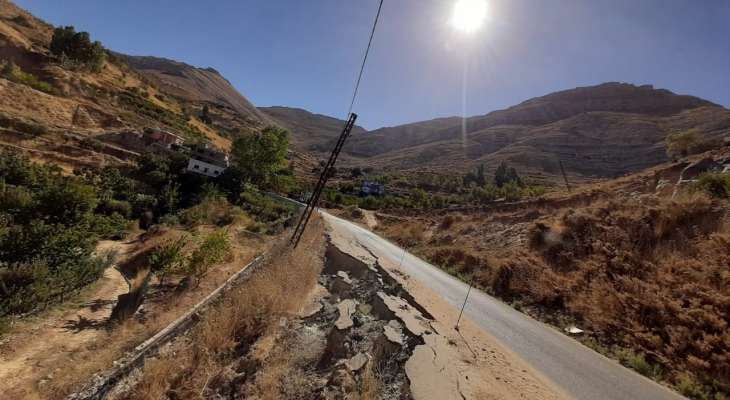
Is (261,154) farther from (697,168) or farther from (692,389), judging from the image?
(692,389)

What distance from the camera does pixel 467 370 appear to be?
509 centimetres

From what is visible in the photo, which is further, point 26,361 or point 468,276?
point 468,276

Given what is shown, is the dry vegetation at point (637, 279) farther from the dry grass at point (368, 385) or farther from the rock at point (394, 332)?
the dry grass at point (368, 385)

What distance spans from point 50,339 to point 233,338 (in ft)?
16.9

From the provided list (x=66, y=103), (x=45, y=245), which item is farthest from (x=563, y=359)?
(x=66, y=103)

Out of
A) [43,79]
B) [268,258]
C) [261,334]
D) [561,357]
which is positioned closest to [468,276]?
[561,357]

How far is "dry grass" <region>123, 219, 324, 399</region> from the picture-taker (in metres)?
5.00

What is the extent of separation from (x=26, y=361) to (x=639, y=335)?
572 inches

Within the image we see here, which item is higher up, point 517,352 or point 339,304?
point 517,352

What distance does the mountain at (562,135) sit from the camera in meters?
81.6

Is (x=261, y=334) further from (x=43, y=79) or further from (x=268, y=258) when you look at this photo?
(x=43, y=79)

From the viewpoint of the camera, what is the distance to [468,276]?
49.1ft

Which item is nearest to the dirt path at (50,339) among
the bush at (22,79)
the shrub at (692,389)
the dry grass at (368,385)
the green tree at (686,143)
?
the dry grass at (368,385)

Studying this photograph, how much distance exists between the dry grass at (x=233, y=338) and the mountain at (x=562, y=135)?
76500mm
